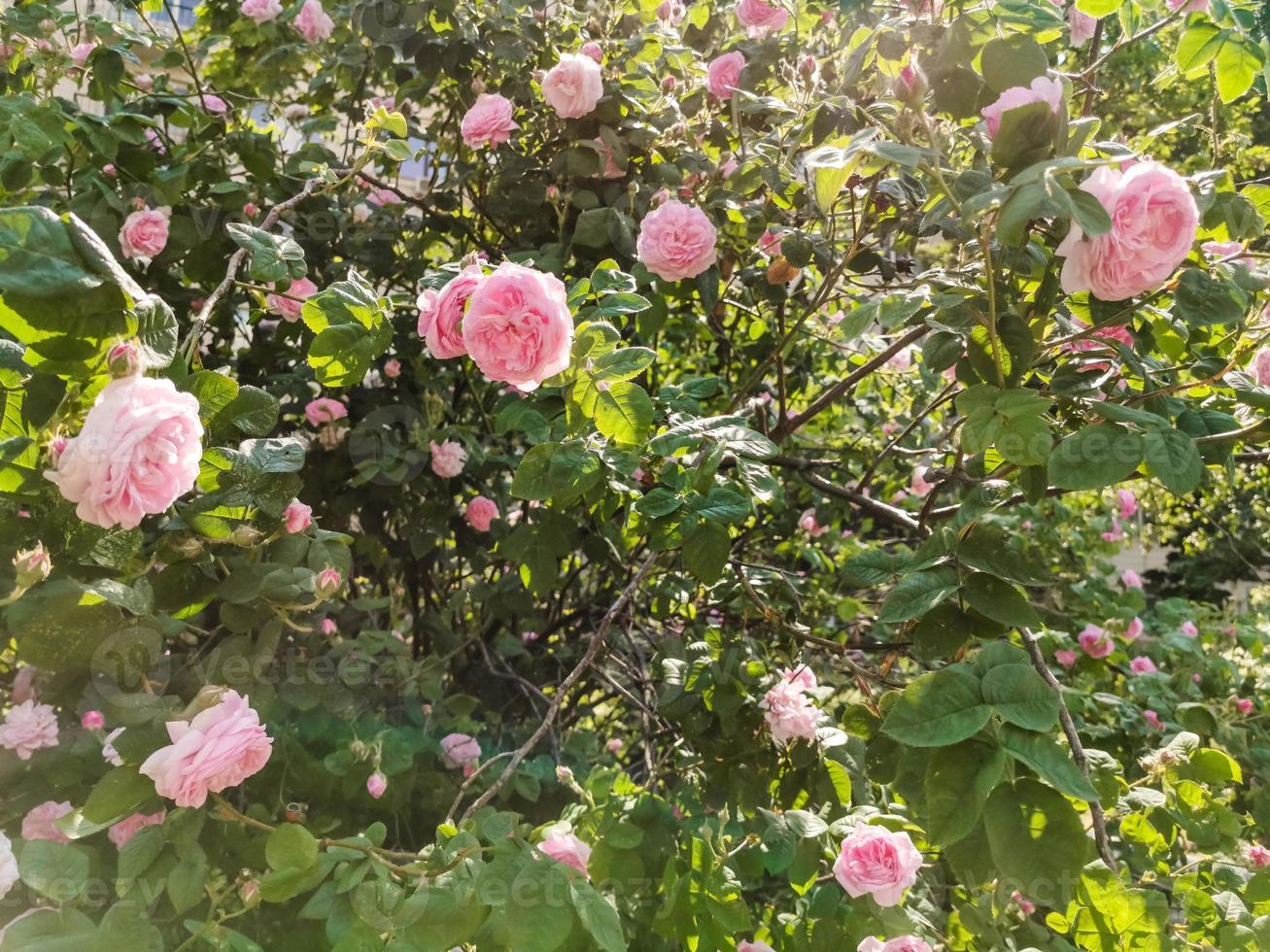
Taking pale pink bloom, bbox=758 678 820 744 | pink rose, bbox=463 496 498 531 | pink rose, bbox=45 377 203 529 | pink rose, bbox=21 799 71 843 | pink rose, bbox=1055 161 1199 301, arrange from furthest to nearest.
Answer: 1. pink rose, bbox=463 496 498 531
2. pale pink bloom, bbox=758 678 820 744
3. pink rose, bbox=21 799 71 843
4. pink rose, bbox=1055 161 1199 301
5. pink rose, bbox=45 377 203 529

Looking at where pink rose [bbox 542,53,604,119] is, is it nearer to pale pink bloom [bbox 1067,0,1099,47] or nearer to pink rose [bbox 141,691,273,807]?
pale pink bloom [bbox 1067,0,1099,47]

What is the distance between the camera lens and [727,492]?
3.92ft

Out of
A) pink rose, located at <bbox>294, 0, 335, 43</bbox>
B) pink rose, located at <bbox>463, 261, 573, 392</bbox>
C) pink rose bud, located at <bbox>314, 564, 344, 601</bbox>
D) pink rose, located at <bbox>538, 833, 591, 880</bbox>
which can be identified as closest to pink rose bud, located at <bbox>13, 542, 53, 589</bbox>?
pink rose bud, located at <bbox>314, 564, 344, 601</bbox>

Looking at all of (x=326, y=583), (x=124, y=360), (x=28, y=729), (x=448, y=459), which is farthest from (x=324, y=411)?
(x=124, y=360)

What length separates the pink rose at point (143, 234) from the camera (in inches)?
65.7

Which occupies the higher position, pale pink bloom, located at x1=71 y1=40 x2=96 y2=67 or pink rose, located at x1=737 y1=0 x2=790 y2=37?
pink rose, located at x1=737 y1=0 x2=790 y2=37

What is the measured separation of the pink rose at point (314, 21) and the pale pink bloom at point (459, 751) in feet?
5.61

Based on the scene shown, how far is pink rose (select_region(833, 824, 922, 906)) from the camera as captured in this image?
1069 mm

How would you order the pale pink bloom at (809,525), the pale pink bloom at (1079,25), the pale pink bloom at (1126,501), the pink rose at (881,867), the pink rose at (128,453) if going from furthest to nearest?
the pale pink bloom at (1126,501) < the pale pink bloom at (809,525) < the pale pink bloom at (1079,25) < the pink rose at (881,867) < the pink rose at (128,453)

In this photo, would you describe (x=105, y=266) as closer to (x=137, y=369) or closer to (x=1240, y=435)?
(x=137, y=369)

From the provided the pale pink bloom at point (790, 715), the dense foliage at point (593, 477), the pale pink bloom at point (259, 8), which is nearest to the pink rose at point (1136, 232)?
the dense foliage at point (593, 477)

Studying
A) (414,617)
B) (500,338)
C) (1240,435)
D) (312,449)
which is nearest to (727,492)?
(500,338)

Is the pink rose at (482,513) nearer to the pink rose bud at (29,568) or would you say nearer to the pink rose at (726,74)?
the pink rose at (726,74)

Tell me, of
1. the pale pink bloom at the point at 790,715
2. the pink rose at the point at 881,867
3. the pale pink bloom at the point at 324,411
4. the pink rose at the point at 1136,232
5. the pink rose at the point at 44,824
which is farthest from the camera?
the pale pink bloom at the point at 324,411
